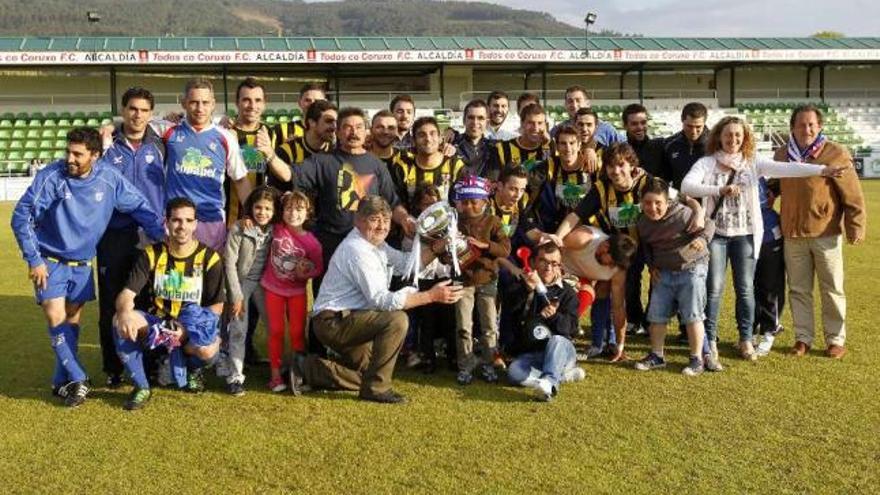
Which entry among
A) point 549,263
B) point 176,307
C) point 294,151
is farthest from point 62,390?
point 549,263

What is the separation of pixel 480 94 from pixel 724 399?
2981 cm

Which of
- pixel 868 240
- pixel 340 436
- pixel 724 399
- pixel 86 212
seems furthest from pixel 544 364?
pixel 868 240

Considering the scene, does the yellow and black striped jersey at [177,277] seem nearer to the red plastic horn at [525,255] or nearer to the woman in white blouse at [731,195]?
the red plastic horn at [525,255]

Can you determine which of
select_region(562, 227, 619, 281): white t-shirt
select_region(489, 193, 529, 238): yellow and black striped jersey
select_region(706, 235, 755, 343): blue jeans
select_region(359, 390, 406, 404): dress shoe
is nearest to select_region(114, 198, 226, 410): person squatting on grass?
select_region(359, 390, 406, 404): dress shoe

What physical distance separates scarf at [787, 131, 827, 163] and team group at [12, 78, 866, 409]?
0.7 inches

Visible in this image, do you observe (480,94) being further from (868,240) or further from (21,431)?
(21,431)

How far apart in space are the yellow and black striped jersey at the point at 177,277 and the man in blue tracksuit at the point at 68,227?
14.9 inches

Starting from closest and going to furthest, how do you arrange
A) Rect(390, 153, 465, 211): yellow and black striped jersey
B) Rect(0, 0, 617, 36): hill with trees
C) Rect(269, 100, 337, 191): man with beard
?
Rect(269, 100, 337, 191): man with beard → Rect(390, 153, 465, 211): yellow and black striped jersey → Rect(0, 0, 617, 36): hill with trees

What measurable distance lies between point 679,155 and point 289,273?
3313 millimetres

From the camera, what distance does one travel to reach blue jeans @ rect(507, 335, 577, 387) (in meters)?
4.97

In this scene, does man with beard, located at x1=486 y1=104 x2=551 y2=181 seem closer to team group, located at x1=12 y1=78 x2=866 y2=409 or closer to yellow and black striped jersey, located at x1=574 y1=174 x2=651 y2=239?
team group, located at x1=12 y1=78 x2=866 y2=409

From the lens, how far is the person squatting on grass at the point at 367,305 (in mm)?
4656

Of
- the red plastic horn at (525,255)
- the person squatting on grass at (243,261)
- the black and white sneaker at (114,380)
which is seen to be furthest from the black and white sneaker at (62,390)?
the red plastic horn at (525,255)

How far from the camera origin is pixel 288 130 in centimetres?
592
